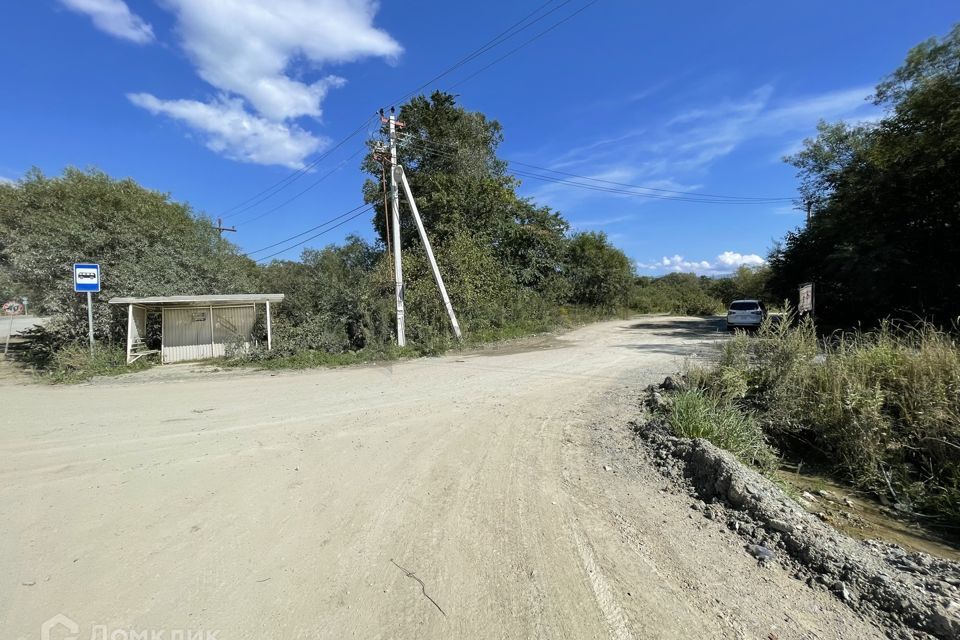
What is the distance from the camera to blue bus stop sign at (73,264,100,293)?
11.0 metres

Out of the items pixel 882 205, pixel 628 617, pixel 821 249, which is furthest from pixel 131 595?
pixel 821 249

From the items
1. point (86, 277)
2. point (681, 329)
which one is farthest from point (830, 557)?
point (681, 329)

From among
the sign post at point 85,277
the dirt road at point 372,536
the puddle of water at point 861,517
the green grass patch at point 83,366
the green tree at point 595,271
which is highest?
the green tree at point 595,271

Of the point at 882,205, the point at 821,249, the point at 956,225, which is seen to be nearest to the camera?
the point at 956,225

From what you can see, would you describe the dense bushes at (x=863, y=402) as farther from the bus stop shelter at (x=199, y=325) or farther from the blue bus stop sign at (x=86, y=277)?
the blue bus stop sign at (x=86, y=277)

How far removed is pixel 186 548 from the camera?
9.51ft

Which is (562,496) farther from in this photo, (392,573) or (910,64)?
(910,64)

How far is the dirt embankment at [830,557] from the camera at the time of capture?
2123 millimetres

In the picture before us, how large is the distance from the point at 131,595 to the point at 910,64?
79.0 feet

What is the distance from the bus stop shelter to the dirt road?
A: 7.70 meters

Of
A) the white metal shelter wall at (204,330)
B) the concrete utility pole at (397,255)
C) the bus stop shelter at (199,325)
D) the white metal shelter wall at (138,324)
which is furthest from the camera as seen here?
the concrete utility pole at (397,255)

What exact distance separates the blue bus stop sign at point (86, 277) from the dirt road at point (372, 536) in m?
6.61

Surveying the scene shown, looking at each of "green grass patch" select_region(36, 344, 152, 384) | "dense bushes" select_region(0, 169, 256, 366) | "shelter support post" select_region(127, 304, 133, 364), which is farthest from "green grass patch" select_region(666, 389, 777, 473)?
"dense bushes" select_region(0, 169, 256, 366)

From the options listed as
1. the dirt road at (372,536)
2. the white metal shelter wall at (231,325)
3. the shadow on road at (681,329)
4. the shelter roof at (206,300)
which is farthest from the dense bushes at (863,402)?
the white metal shelter wall at (231,325)
